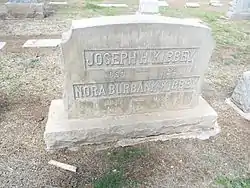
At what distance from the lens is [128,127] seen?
3.21 m

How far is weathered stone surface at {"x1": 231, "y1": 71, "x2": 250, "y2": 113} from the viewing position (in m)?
3.93

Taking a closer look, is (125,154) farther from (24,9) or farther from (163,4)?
(163,4)

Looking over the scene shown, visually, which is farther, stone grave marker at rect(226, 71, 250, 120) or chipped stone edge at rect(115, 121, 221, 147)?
stone grave marker at rect(226, 71, 250, 120)

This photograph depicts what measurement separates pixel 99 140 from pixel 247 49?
14.2 feet

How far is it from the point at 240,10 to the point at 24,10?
5.88 m

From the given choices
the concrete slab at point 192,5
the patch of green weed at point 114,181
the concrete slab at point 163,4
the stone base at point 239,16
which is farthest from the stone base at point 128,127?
the concrete slab at point 192,5

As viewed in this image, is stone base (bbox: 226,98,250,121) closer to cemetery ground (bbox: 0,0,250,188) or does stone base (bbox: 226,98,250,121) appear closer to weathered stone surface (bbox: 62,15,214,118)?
cemetery ground (bbox: 0,0,250,188)

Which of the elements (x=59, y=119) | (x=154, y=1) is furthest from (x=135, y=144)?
(x=154, y=1)

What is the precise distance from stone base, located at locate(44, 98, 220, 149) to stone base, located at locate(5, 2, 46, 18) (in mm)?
4851

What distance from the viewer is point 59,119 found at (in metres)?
3.21

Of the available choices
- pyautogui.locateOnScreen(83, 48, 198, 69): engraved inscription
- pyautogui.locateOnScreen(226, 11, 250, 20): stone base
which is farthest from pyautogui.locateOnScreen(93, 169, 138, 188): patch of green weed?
pyautogui.locateOnScreen(226, 11, 250, 20): stone base

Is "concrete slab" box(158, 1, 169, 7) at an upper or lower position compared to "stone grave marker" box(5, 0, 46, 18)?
lower

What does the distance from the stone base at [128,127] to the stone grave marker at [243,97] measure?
65cm

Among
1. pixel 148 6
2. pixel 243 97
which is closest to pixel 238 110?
pixel 243 97
